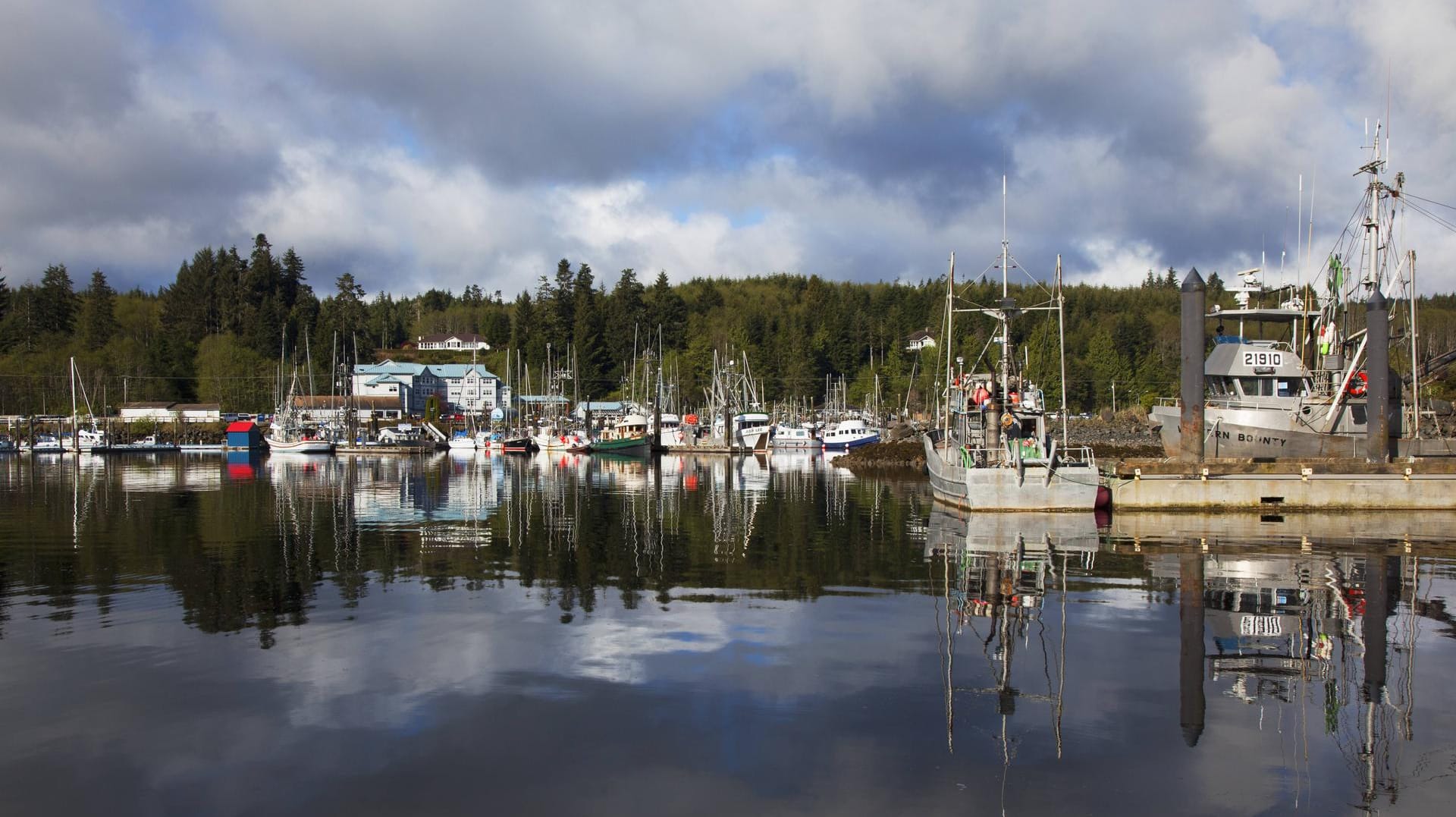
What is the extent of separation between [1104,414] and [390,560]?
330 ft

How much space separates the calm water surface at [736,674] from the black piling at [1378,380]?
242 inches

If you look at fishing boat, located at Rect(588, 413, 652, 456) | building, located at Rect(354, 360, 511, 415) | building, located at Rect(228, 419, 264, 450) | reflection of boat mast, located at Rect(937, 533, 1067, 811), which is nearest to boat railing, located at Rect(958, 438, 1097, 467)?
reflection of boat mast, located at Rect(937, 533, 1067, 811)

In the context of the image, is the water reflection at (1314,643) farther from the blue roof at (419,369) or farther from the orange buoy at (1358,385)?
the blue roof at (419,369)

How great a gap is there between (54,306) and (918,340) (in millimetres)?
157451

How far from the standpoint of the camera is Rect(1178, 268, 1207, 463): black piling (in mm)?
30953

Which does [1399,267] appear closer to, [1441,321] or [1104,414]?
[1104,414]

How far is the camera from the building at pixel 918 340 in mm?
149150

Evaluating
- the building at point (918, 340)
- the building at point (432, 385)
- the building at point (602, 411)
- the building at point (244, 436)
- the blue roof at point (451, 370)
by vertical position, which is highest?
the building at point (918, 340)

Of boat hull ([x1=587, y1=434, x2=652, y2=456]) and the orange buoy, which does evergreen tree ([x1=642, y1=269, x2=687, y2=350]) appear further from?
the orange buoy

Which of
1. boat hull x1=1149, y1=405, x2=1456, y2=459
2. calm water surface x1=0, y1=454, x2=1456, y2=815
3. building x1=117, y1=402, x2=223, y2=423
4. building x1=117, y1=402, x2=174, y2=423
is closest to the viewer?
calm water surface x1=0, y1=454, x2=1456, y2=815

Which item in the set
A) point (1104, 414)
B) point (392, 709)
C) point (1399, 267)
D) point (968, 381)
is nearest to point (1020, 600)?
point (392, 709)

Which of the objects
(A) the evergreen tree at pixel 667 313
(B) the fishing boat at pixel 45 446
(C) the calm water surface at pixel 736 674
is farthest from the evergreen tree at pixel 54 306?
(C) the calm water surface at pixel 736 674

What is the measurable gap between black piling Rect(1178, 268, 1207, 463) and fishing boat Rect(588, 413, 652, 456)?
63734 millimetres

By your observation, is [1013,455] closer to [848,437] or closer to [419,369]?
[848,437]
